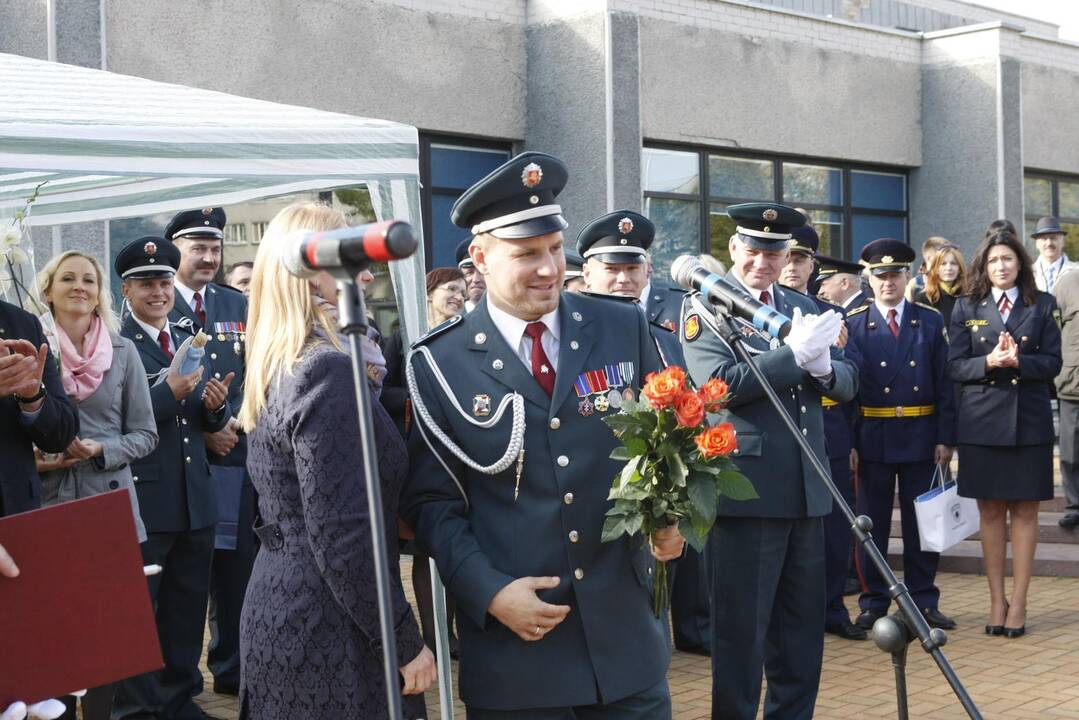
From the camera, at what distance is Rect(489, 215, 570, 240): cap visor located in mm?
3350

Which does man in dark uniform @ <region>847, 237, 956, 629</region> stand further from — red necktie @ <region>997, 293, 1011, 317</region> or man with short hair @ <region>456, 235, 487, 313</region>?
man with short hair @ <region>456, 235, 487, 313</region>

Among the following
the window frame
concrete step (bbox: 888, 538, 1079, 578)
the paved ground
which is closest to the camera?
the paved ground

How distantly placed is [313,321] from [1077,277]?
7.80 m

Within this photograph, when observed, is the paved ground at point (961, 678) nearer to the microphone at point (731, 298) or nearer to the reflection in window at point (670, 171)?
the microphone at point (731, 298)

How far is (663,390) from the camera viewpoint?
3.20 metres

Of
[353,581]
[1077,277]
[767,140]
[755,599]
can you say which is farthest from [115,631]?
[767,140]

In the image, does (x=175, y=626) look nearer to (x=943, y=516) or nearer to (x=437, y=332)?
(x=437, y=332)

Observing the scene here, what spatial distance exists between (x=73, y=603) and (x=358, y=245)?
4.30ft

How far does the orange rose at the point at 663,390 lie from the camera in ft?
10.5

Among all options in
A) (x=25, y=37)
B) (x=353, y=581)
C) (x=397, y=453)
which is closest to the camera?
(x=353, y=581)

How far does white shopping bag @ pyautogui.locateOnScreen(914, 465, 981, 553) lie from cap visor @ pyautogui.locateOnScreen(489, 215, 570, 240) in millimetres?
4394

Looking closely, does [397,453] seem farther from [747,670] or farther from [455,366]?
[747,670]

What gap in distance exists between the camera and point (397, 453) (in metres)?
3.23

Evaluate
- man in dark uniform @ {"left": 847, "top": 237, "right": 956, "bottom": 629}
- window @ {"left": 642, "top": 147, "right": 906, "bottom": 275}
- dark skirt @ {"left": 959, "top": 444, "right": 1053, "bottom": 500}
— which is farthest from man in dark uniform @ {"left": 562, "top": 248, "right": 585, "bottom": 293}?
window @ {"left": 642, "top": 147, "right": 906, "bottom": 275}
